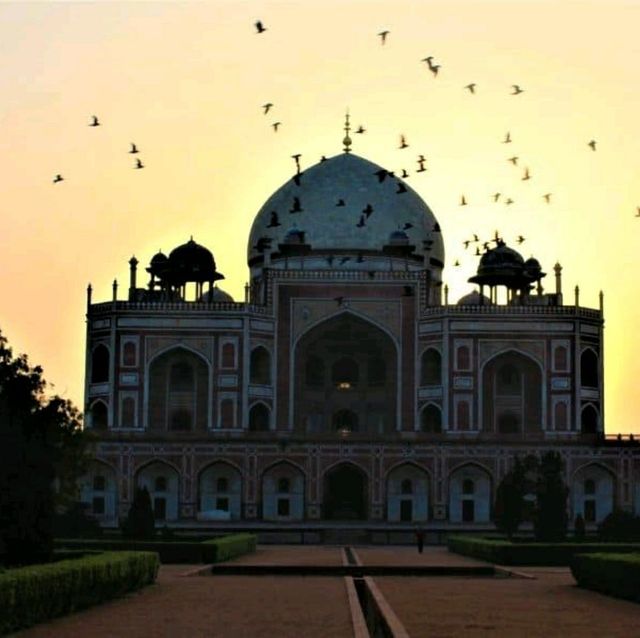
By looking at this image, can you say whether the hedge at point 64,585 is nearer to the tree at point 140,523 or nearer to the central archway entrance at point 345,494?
the tree at point 140,523

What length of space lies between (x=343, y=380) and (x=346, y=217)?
6.61 meters

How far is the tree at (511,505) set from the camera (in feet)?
159

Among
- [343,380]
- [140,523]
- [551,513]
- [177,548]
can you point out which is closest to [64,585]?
[177,548]

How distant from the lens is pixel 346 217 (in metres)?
68.3

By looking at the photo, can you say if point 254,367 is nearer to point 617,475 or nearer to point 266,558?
point 617,475

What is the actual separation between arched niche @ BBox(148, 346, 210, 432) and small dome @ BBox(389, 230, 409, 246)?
9826mm

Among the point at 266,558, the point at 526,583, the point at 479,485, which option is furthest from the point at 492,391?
the point at 526,583

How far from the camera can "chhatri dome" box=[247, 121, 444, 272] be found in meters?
67.8

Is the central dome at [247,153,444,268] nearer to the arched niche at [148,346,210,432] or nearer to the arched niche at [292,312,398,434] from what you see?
the arched niche at [292,312,398,434]

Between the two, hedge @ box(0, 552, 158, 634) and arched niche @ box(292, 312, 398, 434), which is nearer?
hedge @ box(0, 552, 158, 634)

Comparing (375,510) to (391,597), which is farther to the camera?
(375,510)

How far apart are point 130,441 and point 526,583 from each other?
1269 inches

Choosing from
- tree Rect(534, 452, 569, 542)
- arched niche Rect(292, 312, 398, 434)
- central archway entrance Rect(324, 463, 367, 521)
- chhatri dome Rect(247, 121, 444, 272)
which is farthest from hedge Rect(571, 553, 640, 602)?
chhatri dome Rect(247, 121, 444, 272)

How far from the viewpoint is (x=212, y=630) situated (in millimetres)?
18344
